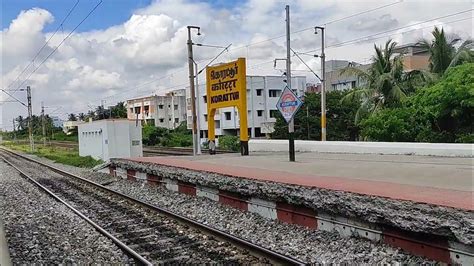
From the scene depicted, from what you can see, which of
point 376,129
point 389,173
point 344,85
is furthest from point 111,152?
point 344,85

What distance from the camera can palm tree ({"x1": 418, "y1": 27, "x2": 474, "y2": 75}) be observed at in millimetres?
27403

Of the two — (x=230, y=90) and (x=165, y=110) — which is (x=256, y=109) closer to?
(x=165, y=110)

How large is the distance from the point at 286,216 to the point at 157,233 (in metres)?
2.54

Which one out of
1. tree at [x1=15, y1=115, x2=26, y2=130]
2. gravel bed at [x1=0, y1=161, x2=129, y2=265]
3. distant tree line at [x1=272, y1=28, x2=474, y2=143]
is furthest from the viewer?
tree at [x1=15, y1=115, x2=26, y2=130]

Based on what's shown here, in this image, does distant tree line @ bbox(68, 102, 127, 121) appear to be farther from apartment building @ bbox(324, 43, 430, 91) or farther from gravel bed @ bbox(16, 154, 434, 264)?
gravel bed @ bbox(16, 154, 434, 264)

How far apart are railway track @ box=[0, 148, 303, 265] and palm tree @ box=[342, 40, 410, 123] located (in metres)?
19.8

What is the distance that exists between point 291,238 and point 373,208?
1.71 metres

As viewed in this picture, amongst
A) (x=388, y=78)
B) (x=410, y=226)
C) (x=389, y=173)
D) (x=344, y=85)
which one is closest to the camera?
(x=410, y=226)

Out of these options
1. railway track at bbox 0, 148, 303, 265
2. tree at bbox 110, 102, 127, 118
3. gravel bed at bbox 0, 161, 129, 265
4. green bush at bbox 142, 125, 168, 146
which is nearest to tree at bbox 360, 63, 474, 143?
railway track at bbox 0, 148, 303, 265

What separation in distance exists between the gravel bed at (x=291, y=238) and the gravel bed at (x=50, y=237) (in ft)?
7.72

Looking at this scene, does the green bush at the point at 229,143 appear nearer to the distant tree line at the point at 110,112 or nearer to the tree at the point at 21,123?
the distant tree line at the point at 110,112

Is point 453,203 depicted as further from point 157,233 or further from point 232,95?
point 232,95

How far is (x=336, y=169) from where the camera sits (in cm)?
1172

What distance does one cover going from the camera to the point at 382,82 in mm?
28891
